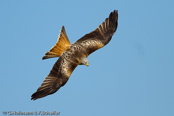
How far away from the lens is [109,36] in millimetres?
16750

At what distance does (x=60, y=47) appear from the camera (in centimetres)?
1541

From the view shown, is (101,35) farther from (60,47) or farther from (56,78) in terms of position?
(56,78)

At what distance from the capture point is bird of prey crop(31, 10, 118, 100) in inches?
560

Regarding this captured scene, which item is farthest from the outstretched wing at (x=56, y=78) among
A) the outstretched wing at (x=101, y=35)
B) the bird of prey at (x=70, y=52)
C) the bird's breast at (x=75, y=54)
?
the outstretched wing at (x=101, y=35)

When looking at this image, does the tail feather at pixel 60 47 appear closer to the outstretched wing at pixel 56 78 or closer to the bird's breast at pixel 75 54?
the bird's breast at pixel 75 54

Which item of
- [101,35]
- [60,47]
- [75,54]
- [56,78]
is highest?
[101,35]

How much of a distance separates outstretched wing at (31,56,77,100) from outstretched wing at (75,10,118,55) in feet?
5.04

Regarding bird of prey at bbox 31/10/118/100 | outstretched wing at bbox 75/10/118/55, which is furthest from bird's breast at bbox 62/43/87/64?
outstretched wing at bbox 75/10/118/55

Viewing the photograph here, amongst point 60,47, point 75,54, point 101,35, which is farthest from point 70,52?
point 101,35

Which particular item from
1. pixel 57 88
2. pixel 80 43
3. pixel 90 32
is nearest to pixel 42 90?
pixel 57 88

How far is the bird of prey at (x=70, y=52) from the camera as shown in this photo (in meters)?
14.2

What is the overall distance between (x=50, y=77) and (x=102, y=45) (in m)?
3.46

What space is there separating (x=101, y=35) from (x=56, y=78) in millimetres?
3840

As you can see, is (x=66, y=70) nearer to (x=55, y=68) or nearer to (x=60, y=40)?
(x=55, y=68)
